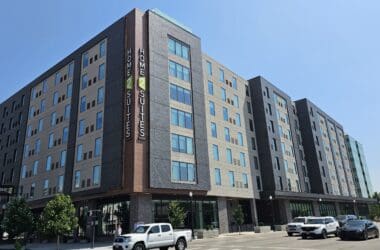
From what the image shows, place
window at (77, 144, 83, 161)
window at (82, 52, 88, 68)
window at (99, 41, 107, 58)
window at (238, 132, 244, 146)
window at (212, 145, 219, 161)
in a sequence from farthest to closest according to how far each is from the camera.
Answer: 1. window at (238, 132, 244, 146)
2. window at (82, 52, 88, 68)
3. window at (212, 145, 219, 161)
4. window at (99, 41, 107, 58)
5. window at (77, 144, 83, 161)

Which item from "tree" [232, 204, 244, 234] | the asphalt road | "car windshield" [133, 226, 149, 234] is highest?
"tree" [232, 204, 244, 234]

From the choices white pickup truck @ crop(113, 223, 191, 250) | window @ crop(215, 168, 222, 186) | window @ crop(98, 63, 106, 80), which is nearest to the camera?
white pickup truck @ crop(113, 223, 191, 250)

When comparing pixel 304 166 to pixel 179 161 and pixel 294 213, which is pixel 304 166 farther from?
pixel 179 161

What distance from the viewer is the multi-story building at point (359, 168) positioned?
102m

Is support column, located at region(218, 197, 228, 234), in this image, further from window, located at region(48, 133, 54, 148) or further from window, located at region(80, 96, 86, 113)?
window, located at region(48, 133, 54, 148)

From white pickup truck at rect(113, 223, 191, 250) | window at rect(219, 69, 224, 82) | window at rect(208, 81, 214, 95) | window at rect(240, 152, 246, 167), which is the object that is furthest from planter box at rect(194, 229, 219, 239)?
window at rect(219, 69, 224, 82)

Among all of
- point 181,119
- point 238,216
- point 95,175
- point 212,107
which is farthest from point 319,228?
point 95,175

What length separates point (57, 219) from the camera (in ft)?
92.2

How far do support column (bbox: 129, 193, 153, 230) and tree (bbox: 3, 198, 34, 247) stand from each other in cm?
1171

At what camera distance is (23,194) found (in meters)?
48.4

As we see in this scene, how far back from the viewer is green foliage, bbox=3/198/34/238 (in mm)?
34031

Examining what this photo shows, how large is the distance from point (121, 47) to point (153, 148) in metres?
13.3

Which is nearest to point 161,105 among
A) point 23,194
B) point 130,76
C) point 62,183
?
point 130,76

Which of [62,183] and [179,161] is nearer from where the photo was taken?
[179,161]
